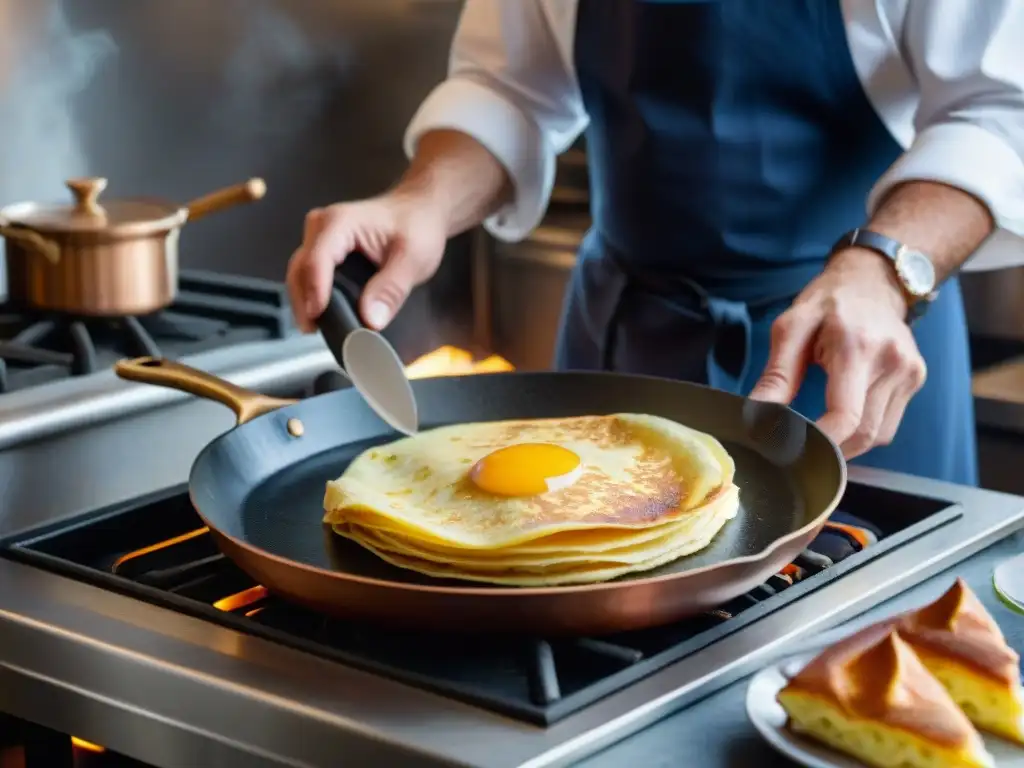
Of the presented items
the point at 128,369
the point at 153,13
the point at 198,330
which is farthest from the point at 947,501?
the point at 153,13

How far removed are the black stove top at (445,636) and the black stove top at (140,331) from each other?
49 centimetres

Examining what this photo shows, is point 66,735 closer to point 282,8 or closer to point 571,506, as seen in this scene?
point 571,506

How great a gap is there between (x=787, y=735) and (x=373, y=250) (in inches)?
33.9

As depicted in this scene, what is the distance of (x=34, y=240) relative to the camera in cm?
173

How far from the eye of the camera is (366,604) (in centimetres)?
90

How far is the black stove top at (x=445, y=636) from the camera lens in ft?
2.93

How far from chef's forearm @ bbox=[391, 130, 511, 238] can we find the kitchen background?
640 millimetres

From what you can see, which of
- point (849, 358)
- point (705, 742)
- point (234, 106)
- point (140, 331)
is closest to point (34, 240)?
point (140, 331)

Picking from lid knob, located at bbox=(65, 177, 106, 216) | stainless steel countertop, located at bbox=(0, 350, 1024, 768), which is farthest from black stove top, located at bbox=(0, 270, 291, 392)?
stainless steel countertop, located at bbox=(0, 350, 1024, 768)

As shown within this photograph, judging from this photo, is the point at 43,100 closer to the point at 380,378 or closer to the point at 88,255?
the point at 88,255

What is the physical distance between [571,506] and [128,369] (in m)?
0.44

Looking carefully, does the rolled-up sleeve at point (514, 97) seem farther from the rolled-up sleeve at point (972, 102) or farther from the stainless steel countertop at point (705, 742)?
the stainless steel countertop at point (705, 742)


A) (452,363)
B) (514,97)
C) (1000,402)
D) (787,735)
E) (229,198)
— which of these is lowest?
(452,363)

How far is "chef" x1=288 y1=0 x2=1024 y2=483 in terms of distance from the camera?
57.8 inches
